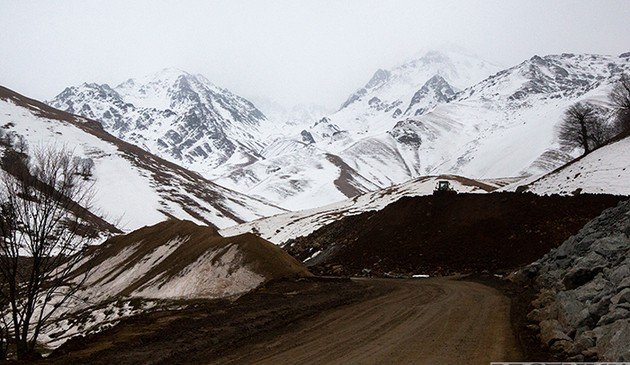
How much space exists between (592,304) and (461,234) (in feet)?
87.7

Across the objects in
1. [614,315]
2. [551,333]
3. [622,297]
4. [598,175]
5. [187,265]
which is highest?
[187,265]

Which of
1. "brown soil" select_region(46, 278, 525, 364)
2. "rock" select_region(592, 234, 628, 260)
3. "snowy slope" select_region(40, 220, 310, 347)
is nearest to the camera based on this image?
"brown soil" select_region(46, 278, 525, 364)

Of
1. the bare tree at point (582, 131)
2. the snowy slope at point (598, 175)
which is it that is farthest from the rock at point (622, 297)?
the bare tree at point (582, 131)

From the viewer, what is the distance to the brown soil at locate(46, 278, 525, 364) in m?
12.1

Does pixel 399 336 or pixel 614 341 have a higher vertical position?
pixel 399 336

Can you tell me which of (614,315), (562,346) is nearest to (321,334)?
(562,346)

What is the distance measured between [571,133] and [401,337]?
235 ft

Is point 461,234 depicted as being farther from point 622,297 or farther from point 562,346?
point 622,297

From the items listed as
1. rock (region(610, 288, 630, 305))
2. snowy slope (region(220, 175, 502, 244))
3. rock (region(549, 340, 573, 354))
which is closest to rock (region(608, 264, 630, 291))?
rock (region(610, 288, 630, 305))

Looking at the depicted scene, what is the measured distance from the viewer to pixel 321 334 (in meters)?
14.5

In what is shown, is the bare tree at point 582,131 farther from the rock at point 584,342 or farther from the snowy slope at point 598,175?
the rock at point 584,342

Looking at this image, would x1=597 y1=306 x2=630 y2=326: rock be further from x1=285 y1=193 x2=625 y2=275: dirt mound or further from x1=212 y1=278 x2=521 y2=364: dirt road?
x1=285 y1=193 x2=625 y2=275: dirt mound

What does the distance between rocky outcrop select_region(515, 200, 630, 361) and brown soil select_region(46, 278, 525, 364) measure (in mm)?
1269

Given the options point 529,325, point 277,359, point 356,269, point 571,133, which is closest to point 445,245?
point 356,269
